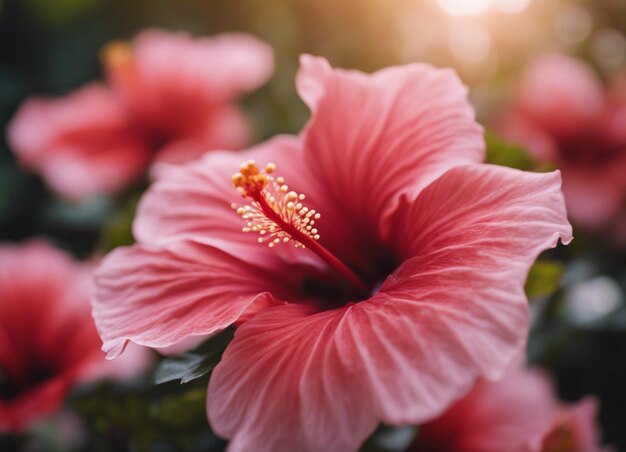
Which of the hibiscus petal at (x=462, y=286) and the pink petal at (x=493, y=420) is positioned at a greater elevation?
the hibiscus petal at (x=462, y=286)

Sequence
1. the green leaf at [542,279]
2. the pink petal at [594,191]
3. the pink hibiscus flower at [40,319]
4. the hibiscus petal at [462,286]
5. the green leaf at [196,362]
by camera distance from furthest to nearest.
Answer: the pink petal at [594,191] < the pink hibiscus flower at [40,319] < the green leaf at [542,279] < the green leaf at [196,362] < the hibiscus petal at [462,286]

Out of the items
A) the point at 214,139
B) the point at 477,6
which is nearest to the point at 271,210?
the point at 214,139

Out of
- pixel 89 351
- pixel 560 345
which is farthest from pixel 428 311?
pixel 560 345


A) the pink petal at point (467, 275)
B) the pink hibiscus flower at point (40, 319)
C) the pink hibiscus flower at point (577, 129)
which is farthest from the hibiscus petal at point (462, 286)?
the pink hibiscus flower at point (577, 129)

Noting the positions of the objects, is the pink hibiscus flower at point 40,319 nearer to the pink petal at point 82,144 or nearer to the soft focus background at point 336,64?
the soft focus background at point 336,64

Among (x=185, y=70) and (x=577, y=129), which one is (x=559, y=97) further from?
(x=185, y=70)
